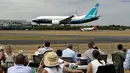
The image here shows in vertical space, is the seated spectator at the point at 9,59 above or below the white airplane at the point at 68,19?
above

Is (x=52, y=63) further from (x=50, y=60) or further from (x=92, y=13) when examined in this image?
(x=92, y=13)

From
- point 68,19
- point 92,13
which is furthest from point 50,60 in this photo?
point 92,13

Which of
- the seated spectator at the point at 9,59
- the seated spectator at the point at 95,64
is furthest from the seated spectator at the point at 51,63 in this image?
the seated spectator at the point at 9,59

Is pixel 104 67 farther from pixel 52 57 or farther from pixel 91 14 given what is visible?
pixel 91 14

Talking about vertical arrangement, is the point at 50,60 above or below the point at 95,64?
above

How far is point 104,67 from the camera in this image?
7707mm

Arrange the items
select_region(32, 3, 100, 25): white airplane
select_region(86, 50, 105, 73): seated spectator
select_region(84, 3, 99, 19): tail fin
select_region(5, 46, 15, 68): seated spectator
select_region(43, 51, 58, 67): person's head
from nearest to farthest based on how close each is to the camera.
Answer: select_region(43, 51, 58, 67): person's head, select_region(86, 50, 105, 73): seated spectator, select_region(5, 46, 15, 68): seated spectator, select_region(32, 3, 100, 25): white airplane, select_region(84, 3, 99, 19): tail fin

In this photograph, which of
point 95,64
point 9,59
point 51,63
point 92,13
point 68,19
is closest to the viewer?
point 51,63

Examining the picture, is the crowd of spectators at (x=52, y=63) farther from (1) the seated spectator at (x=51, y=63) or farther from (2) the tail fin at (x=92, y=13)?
(2) the tail fin at (x=92, y=13)

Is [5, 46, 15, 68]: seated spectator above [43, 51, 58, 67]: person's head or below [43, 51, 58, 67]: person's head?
below

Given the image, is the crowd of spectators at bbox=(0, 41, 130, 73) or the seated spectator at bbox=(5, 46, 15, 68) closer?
the crowd of spectators at bbox=(0, 41, 130, 73)

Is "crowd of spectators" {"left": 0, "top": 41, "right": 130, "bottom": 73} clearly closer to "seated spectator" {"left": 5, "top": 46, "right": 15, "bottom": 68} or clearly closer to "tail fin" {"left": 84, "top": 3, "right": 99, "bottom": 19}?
"seated spectator" {"left": 5, "top": 46, "right": 15, "bottom": 68}

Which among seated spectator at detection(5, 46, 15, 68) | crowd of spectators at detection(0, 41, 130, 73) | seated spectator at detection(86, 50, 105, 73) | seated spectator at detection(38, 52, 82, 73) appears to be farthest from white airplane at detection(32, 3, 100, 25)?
seated spectator at detection(38, 52, 82, 73)

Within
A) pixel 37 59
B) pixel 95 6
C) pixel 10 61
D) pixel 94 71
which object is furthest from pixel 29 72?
pixel 95 6
